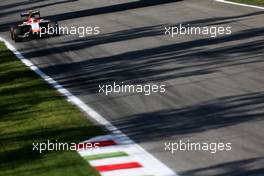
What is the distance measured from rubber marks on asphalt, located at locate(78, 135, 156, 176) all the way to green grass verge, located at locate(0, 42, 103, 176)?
21cm

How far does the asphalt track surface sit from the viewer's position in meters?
14.2

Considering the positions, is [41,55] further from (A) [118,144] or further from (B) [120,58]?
(A) [118,144]

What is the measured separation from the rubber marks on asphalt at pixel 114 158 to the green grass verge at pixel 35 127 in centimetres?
21

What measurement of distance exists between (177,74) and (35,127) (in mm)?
5759

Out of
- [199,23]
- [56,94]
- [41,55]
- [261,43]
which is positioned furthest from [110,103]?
[199,23]

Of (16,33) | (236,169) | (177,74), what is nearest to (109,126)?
(236,169)

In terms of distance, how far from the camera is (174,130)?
1541cm

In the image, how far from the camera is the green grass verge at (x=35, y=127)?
1366 centimetres

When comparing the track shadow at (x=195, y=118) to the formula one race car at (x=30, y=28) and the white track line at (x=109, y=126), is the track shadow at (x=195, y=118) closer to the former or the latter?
the white track line at (x=109, y=126)

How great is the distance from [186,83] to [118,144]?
17.5ft

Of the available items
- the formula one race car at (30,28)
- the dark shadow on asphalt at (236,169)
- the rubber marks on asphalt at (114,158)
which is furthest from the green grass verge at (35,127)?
the formula one race car at (30,28)

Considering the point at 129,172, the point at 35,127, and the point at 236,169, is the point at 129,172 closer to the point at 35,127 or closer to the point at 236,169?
the point at 236,169

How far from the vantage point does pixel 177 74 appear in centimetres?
2117

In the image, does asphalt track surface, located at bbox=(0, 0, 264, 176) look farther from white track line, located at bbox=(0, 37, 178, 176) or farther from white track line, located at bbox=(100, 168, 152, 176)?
white track line, located at bbox=(100, 168, 152, 176)
